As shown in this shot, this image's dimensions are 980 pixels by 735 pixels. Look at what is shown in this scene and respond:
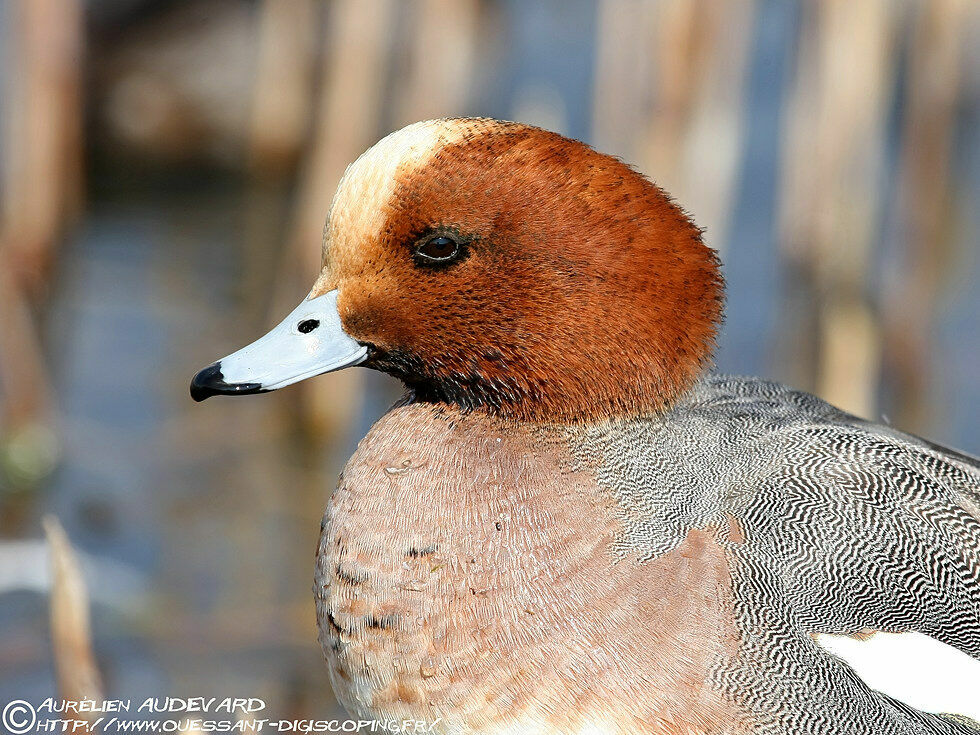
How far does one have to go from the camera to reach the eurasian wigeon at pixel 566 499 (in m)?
2.21

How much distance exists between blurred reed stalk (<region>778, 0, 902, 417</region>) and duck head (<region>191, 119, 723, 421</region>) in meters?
2.39

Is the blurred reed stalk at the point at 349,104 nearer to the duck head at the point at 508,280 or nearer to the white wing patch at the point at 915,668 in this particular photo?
the duck head at the point at 508,280

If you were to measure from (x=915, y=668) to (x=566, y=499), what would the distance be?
2.20ft

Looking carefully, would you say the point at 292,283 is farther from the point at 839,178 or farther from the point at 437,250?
the point at 437,250

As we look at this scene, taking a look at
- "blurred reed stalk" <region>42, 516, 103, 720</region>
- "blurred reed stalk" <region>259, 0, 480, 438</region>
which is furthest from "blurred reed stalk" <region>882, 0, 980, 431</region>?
"blurred reed stalk" <region>42, 516, 103, 720</region>

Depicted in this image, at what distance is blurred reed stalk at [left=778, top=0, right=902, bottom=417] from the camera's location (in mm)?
4516

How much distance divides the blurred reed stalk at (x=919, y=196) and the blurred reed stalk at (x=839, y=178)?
199mm

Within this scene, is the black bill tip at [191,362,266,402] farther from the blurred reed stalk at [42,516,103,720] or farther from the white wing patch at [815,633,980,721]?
the white wing patch at [815,633,980,721]

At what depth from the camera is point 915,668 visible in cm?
231

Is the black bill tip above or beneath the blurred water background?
above

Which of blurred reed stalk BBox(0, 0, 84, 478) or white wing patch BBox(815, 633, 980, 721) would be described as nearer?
white wing patch BBox(815, 633, 980, 721)

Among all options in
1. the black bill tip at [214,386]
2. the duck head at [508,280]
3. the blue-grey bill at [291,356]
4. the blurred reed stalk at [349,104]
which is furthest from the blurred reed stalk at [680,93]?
the black bill tip at [214,386]

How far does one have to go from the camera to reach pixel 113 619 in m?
4.23

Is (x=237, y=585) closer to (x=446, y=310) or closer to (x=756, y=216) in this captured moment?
(x=446, y=310)
